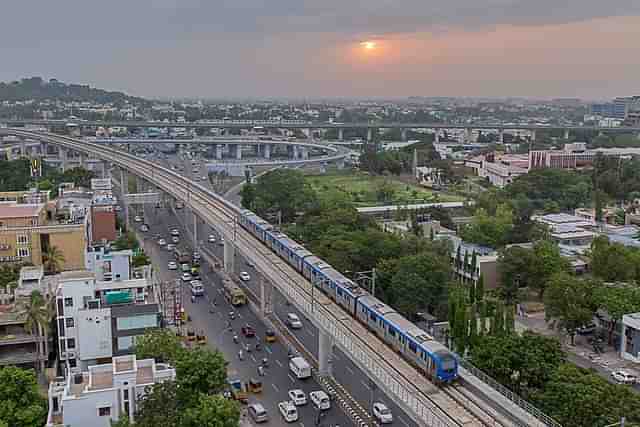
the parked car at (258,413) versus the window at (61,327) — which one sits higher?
the window at (61,327)

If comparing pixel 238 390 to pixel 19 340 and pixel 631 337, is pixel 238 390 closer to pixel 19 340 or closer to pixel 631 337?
pixel 19 340

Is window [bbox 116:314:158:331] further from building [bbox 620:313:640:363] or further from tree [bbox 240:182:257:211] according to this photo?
tree [bbox 240:182:257:211]

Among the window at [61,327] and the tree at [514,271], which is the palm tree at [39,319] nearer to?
the window at [61,327]

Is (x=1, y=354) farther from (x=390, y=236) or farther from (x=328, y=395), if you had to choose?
(x=390, y=236)

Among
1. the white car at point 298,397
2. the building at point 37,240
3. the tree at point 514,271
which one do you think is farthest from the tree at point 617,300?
the building at point 37,240

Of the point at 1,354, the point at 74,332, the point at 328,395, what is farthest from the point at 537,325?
the point at 1,354

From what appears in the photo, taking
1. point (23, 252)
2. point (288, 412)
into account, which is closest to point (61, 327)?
point (288, 412)
